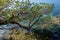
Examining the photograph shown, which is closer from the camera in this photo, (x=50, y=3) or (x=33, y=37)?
(x=33, y=37)

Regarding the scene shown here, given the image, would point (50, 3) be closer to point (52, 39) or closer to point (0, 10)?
point (52, 39)

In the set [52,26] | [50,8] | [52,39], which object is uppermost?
[50,8]

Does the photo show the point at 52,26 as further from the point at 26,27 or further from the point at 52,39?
the point at 26,27

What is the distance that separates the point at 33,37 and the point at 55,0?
58 cm

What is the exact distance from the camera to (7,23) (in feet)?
6.94

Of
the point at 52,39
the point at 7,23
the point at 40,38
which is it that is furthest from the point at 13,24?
the point at 52,39

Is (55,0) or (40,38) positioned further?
(55,0)

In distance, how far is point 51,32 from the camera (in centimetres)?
206

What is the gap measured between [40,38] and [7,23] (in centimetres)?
47

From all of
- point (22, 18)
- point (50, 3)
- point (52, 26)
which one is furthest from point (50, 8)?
point (22, 18)

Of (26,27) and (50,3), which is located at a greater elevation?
(50,3)

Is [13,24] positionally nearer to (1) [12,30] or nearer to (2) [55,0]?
(1) [12,30]

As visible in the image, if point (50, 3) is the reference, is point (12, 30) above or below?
below

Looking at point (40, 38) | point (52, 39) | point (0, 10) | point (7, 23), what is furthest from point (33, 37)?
point (0, 10)
